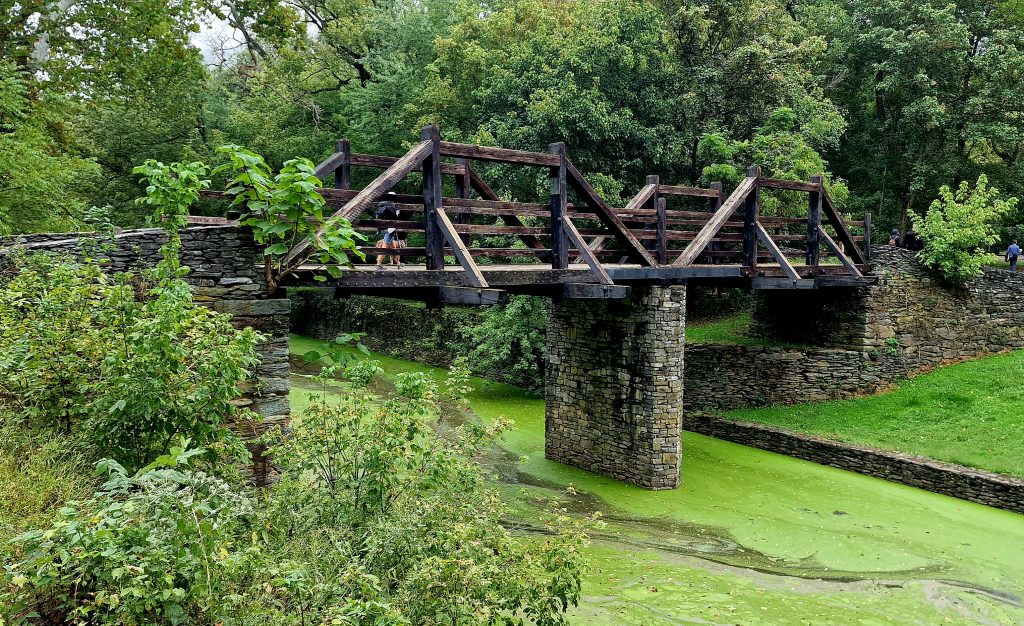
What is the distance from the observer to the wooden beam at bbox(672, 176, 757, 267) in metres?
10.7

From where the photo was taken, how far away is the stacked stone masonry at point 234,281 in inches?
250

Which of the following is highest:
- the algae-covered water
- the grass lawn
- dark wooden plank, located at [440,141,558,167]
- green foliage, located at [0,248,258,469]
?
dark wooden plank, located at [440,141,558,167]

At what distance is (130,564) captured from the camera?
3.22 metres

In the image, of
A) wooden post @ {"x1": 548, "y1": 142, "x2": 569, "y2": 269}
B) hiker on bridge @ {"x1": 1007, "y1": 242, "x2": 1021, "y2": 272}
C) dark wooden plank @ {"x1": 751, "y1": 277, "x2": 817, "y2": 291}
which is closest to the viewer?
wooden post @ {"x1": 548, "y1": 142, "x2": 569, "y2": 269}

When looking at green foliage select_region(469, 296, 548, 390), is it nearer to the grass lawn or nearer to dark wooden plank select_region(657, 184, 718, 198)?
the grass lawn

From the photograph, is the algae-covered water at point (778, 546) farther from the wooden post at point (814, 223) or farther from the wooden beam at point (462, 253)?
A: the wooden post at point (814, 223)

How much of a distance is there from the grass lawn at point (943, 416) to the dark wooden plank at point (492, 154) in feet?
26.3

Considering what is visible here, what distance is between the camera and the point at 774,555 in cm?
881

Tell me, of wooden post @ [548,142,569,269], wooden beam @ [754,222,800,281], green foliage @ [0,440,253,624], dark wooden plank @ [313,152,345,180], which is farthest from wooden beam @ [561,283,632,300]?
green foliage @ [0,440,253,624]

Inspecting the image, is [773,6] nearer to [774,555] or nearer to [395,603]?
[774,555]

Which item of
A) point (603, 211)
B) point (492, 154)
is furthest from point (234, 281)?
point (603, 211)

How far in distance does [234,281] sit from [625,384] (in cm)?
663

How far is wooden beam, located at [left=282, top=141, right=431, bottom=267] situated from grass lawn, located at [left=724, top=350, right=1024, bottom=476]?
31.9 feet

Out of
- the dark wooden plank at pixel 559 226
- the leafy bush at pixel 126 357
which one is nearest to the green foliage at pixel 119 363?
the leafy bush at pixel 126 357
